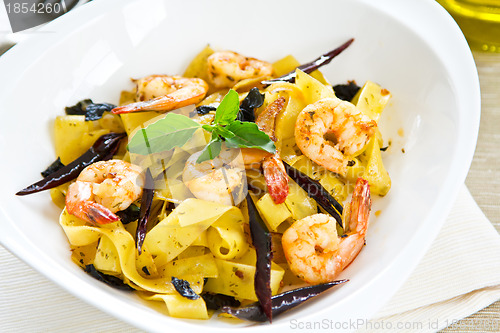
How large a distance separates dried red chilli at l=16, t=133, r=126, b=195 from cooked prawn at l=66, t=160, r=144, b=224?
1.10 ft

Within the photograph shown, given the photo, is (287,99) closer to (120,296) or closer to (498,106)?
(120,296)

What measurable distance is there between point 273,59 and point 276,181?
1.80 m

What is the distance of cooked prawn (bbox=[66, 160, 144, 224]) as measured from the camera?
297cm

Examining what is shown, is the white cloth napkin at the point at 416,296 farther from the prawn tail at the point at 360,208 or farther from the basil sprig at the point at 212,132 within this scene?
the basil sprig at the point at 212,132

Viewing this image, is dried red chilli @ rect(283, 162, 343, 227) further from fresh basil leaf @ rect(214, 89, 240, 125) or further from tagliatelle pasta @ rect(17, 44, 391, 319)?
fresh basil leaf @ rect(214, 89, 240, 125)

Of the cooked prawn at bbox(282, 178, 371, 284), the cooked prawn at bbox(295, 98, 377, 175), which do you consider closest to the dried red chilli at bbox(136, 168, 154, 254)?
the cooked prawn at bbox(282, 178, 371, 284)

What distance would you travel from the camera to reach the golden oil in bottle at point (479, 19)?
485cm

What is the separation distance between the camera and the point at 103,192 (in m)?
3.03

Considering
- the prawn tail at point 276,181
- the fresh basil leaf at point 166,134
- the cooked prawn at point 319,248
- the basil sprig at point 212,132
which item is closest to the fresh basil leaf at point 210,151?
the basil sprig at point 212,132

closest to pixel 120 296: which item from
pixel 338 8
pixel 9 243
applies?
pixel 9 243

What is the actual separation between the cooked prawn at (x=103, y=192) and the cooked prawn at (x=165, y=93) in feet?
1.69

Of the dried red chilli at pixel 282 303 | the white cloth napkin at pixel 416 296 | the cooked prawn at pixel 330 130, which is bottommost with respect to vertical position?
the white cloth napkin at pixel 416 296

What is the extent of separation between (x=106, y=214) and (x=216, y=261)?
0.80 meters

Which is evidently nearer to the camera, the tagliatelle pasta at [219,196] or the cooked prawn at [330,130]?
the tagliatelle pasta at [219,196]
